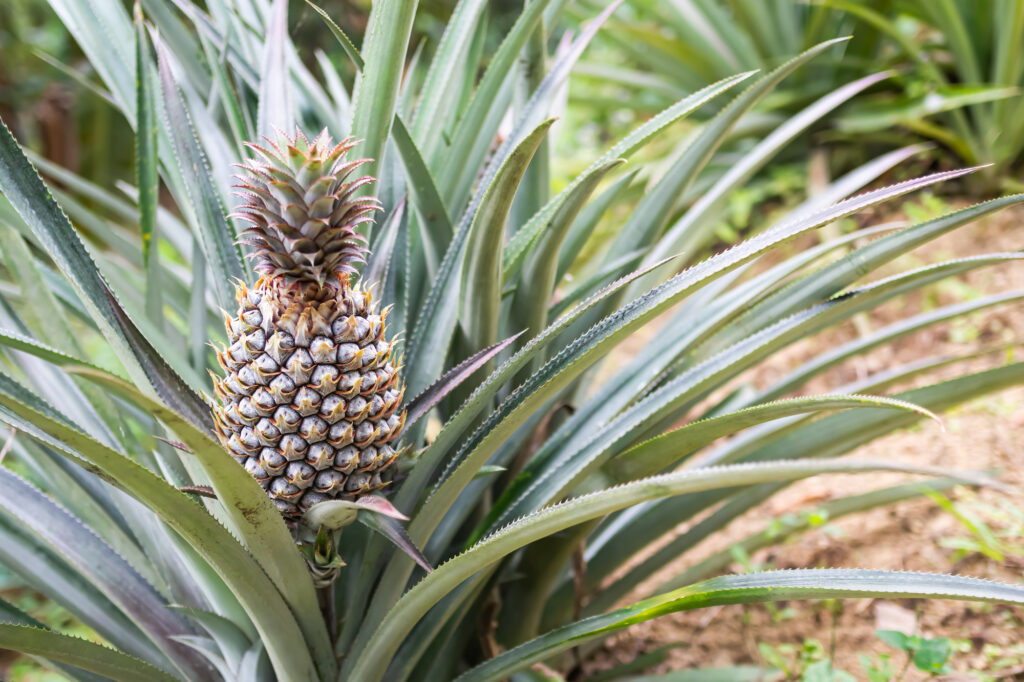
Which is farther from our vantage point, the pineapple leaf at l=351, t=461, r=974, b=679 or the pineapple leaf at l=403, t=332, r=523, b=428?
the pineapple leaf at l=403, t=332, r=523, b=428

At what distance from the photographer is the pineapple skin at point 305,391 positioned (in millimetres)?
845

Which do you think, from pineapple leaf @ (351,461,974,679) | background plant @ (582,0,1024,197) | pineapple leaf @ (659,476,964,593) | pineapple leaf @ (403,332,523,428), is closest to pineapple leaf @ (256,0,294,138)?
pineapple leaf @ (403,332,523,428)

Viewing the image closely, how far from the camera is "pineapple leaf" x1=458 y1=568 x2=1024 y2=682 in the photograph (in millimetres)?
769

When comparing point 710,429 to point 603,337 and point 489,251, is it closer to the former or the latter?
point 603,337

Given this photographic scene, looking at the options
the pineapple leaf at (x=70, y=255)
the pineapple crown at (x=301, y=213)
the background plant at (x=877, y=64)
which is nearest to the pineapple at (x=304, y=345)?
the pineapple crown at (x=301, y=213)

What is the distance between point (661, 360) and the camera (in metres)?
1.09

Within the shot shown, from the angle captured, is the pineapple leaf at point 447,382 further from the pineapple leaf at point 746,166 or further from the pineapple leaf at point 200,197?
the pineapple leaf at point 746,166

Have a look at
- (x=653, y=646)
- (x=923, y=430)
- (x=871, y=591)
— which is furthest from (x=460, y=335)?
(x=923, y=430)

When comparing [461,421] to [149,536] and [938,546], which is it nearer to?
[149,536]

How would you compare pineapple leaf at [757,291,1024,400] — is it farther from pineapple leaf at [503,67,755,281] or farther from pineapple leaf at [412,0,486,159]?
pineapple leaf at [412,0,486,159]

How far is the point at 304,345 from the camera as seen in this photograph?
0.85 m

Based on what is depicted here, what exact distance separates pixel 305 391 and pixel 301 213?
21cm

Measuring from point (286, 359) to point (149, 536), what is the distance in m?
0.44

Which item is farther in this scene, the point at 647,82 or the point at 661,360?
the point at 647,82
